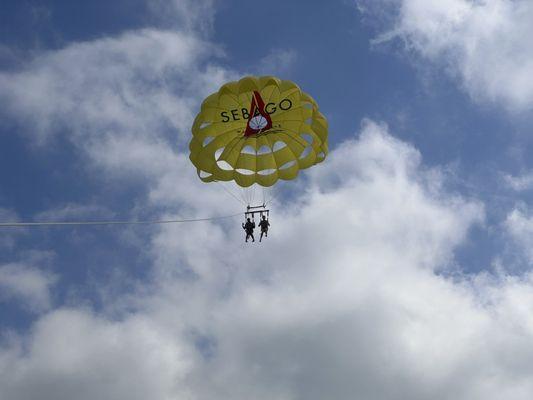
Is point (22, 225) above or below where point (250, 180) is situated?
below

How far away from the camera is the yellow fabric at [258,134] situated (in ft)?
102

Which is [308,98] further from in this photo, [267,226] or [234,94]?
[267,226]

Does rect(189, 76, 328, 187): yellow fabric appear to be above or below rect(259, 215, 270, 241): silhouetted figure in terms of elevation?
above

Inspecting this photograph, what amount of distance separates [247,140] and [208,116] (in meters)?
2.34

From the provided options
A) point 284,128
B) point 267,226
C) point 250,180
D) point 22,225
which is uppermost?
point 284,128

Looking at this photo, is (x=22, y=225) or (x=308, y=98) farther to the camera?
(x=308, y=98)

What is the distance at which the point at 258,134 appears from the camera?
104ft

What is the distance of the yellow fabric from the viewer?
102ft

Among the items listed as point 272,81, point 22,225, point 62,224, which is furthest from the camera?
point 272,81

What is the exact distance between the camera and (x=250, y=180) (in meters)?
31.8

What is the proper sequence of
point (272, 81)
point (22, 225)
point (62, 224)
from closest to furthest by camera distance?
point (22, 225), point (62, 224), point (272, 81)

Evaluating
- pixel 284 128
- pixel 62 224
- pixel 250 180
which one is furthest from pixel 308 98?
pixel 62 224

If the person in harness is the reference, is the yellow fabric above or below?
above

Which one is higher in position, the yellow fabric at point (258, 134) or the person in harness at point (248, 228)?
the yellow fabric at point (258, 134)
